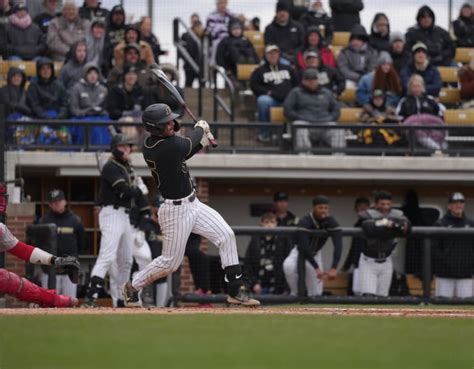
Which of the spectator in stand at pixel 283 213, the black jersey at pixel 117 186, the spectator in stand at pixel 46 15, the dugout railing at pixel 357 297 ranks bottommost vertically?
the dugout railing at pixel 357 297

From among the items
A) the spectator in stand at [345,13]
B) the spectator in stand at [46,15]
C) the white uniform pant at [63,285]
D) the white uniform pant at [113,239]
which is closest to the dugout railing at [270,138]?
the spectator in stand at [46,15]

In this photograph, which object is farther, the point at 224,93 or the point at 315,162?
the point at 224,93

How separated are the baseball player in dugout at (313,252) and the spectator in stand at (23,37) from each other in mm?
5521

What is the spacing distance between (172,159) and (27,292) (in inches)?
71.8

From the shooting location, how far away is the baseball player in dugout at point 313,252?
16.6 metres

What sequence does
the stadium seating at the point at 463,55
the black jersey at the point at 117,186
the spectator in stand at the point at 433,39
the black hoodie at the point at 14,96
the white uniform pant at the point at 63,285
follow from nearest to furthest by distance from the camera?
the black jersey at the point at 117,186 → the white uniform pant at the point at 63,285 → the black hoodie at the point at 14,96 → the spectator in stand at the point at 433,39 → the stadium seating at the point at 463,55

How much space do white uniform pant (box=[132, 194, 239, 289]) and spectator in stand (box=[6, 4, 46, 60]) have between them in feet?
27.5

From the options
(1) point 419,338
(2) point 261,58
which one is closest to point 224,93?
(2) point 261,58

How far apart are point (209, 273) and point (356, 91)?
4.72m

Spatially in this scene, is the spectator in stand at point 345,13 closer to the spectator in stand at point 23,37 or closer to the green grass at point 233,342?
the spectator in stand at point 23,37

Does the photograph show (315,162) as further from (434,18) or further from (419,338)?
(419,338)

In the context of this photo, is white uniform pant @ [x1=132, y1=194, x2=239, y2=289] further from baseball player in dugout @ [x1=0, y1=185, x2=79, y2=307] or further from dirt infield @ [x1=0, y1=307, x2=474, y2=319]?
baseball player in dugout @ [x1=0, y1=185, x2=79, y2=307]

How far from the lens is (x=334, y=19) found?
22.2 meters

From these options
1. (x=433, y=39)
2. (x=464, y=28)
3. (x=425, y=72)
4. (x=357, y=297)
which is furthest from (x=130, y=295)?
(x=464, y=28)
